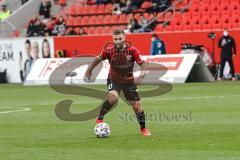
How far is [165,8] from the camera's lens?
39.3 m

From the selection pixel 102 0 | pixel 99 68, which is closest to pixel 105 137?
pixel 99 68

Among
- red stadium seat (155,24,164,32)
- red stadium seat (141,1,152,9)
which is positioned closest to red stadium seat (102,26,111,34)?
red stadium seat (141,1,152,9)

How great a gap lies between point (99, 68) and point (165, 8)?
7.03m

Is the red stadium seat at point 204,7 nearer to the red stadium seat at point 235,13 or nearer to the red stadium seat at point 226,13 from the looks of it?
the red stadium seat at point 226,13

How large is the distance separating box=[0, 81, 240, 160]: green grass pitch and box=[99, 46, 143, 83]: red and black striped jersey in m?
1.05

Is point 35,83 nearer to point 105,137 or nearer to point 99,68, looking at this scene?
point 99,68

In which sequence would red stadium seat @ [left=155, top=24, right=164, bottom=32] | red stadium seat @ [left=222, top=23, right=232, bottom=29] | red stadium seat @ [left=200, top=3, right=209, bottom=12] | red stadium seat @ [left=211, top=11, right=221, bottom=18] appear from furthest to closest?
red stadium seat @ [left=200, top=3, right=209, bottom=12]
red stadium seat @ [left=155, top=24, right=164, bottom=32]
red stadium seat @ [left=211, top=11, right=221, bottom=18]
red stadium seat @ [left=222, top=23, right=232, bottom=29]

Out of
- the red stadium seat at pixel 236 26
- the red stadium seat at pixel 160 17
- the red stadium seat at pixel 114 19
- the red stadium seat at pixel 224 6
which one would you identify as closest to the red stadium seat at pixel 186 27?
the red stadium seat at pixel 224 6

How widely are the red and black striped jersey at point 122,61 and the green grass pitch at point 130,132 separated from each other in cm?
105

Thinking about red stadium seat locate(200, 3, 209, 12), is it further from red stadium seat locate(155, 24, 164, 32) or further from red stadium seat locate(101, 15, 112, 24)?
red stadium seat locate(101, 15, 112, 24)

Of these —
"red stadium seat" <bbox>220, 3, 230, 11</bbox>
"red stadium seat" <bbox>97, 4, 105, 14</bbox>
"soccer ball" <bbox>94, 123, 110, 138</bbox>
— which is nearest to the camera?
"soccer ball" <bbox>94, 123, 110, 138</bbox>

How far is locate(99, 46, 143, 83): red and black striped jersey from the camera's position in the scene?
14133mm

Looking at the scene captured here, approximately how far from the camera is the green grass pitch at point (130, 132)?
38.3ft

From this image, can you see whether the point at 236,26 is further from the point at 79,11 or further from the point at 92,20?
the point at 79,11
